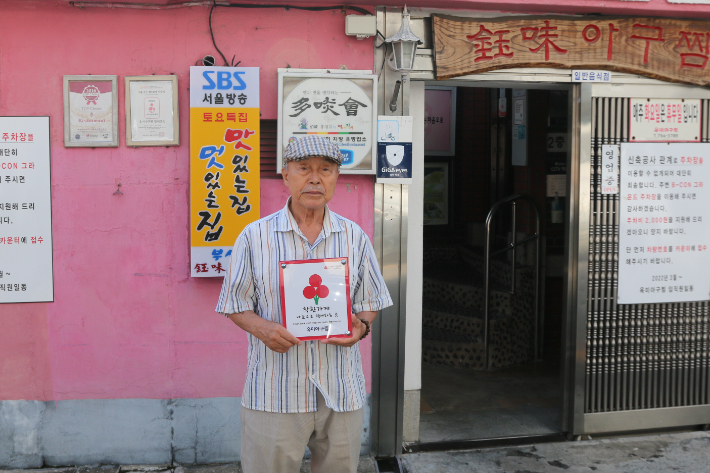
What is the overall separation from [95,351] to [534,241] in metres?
4.66

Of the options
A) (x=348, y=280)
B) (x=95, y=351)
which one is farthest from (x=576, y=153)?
(x=95, y=351)

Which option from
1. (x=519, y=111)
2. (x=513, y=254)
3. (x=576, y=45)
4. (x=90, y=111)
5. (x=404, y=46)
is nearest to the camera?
(x=404, y=46)

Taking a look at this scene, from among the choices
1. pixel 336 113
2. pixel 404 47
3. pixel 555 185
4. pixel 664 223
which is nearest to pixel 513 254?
pixel 555 185

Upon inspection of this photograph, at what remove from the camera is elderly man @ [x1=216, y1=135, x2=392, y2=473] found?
2.83 meters

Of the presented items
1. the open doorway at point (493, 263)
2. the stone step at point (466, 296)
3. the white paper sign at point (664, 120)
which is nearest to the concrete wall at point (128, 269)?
the open doorway at point (493, 263)

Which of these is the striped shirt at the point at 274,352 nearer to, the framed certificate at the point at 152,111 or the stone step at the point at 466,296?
the framed certificate at the point at 152,111

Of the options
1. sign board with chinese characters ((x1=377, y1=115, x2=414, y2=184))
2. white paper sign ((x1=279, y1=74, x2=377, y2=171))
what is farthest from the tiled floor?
white paper sign ((x1=279, y1=74, x2=377, y2=171))

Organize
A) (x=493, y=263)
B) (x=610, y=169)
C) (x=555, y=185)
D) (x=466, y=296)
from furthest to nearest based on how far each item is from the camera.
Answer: (x=493, y=263), (x=466, y=296), (x=555, y=185), (x=610, y=169)

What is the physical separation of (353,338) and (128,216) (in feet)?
7.14

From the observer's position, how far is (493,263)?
24.6 feet

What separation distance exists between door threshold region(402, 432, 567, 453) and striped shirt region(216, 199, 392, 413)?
199cm

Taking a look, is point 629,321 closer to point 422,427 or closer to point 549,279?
point 422,427

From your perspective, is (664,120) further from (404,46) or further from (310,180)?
(310,180)

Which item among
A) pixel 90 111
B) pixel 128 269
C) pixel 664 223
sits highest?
pixel 90 111
